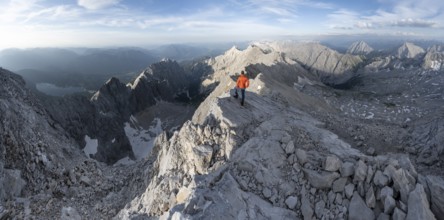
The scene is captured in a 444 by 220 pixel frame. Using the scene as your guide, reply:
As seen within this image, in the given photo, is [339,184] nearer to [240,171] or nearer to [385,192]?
[385,192]

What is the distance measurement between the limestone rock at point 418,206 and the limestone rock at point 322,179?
348 centimetres

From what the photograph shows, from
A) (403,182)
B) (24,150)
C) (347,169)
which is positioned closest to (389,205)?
(403,182)

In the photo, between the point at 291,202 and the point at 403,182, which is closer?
the point at 403,182

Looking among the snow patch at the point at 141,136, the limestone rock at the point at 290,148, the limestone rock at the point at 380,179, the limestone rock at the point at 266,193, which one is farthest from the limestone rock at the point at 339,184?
the snow patch at the point at 141,136

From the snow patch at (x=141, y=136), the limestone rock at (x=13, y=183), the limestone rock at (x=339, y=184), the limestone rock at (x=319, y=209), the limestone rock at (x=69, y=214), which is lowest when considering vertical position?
the snow patch at (x=141, y=136)

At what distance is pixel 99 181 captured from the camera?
36406 millimetres

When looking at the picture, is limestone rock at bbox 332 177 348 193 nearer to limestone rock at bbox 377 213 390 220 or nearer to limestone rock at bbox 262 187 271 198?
limestone rock at bbox 377 213 390 220

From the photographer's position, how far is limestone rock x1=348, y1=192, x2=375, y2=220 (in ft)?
45.9

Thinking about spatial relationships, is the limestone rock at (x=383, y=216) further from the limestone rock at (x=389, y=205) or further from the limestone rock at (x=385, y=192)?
the limestone rock at (x=385, y=192)

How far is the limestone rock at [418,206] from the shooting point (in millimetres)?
13117

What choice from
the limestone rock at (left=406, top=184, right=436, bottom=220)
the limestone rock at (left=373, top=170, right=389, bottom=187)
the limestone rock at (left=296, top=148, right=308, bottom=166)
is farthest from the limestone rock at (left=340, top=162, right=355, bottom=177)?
the limestone rock at (left=406, top=184, right=436, bottom=220)

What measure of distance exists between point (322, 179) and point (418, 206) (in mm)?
4317

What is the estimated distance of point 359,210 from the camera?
559 inches

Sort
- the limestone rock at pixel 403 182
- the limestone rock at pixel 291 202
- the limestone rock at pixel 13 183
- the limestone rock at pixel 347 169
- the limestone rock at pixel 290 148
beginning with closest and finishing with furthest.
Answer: the limestone rock at pixel 403 182 < the limestone rock at pixel 291 202 < the limestone rock at pixel 347 169 < the limestone rock at pixel 290 148 < the limestone rock at pixel 13 183
